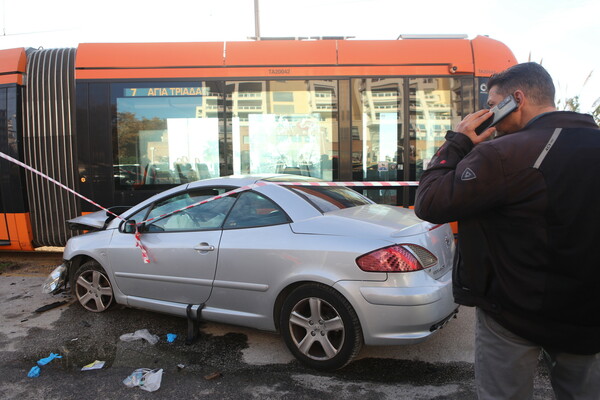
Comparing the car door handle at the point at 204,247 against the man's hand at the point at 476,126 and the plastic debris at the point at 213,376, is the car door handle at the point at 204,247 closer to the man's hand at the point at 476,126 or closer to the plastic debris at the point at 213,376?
the plastic debris at the point at 213,376

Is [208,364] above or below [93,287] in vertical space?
below

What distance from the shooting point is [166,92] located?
616 centimetres

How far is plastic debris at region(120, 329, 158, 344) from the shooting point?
3.75m

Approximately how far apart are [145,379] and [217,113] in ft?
13.7

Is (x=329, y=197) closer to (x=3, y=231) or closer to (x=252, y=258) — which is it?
(x=252, y=258)

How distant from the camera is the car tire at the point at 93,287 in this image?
14.2ft

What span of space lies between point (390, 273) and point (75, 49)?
245 inches

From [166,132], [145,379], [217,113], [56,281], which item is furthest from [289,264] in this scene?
[166,132]

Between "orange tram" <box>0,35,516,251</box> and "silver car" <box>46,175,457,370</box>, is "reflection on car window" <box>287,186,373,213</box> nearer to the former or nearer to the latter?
"silver car" <box>46,175,457,370</box>

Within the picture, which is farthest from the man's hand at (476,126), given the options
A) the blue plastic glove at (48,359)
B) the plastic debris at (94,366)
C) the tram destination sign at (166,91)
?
the tram destination sign at (166,91)

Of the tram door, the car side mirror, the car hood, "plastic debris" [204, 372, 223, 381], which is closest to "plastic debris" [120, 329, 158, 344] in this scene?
"plastic debris" [204, 372, 223, 381]

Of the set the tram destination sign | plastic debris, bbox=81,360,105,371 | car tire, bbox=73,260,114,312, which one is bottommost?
plastic debris, bbox=81,360,105,371

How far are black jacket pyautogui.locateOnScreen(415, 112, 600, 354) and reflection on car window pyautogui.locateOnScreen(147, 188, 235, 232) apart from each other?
251 cm

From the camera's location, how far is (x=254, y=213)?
3.54 metres
